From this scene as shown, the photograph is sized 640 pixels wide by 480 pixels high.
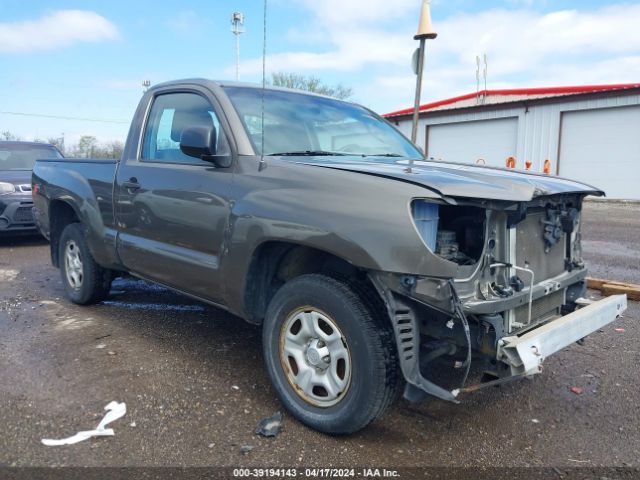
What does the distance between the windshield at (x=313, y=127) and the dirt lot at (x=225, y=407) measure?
1.57m

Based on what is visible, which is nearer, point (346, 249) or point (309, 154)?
point (346, 249)

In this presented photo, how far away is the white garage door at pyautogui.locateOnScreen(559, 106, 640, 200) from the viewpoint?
1933 centimetres

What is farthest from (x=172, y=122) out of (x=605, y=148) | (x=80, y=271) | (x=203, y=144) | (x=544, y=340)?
(x=605, y=148)

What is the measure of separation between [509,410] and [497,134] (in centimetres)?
2176

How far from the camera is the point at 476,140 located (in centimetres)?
2395

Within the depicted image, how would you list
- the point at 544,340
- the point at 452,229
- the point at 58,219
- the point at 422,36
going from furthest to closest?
1. the point at 422,36
2. the point at 58,219
3. the point at 452,229
4. the point at 544,340

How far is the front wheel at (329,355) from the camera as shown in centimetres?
263

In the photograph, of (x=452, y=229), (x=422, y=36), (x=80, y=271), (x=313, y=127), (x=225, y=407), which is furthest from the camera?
(x=422, y=36)

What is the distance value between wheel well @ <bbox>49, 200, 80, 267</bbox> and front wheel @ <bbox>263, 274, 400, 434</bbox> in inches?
128

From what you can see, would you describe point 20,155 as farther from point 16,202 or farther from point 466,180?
point 466,180

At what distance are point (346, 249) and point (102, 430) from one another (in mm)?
1646

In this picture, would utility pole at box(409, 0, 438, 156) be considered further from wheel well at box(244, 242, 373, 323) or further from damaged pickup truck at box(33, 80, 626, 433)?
wheel well at box(244, 242, 373, 323)

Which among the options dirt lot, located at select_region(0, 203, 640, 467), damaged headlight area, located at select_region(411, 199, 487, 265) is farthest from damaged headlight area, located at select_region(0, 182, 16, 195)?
damaged headlight area, located at select_region(411, 199, 487, 265)

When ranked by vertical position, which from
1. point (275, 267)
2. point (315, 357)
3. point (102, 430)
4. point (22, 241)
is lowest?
point (102, 430)
